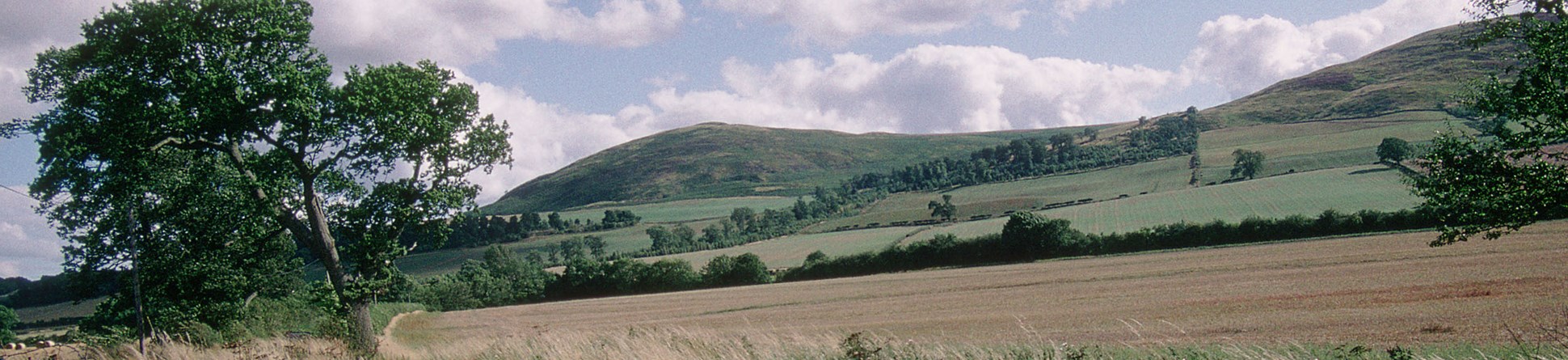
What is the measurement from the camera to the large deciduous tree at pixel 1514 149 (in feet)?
50.4

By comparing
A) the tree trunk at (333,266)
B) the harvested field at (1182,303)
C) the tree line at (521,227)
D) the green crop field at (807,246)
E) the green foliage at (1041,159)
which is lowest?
the harvested field at (1182,303)

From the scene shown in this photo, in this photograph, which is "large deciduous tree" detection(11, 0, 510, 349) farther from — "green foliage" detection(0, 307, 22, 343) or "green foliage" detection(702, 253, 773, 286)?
"green foliage" detection(702, 253, 773, 286)

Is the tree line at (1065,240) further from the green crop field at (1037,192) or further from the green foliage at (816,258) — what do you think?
the green crop field at (1037,192)

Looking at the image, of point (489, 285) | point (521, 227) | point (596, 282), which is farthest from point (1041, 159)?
point (489, 285)

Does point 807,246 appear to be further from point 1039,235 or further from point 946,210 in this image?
point 1039,235

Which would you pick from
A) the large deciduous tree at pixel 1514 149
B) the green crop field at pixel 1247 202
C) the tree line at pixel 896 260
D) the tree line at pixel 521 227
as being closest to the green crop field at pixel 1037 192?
the green crop field at pixel 1247 202

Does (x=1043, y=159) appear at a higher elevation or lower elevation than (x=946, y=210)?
higher

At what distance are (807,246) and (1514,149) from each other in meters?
94.7

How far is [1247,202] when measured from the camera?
8569 centimetres

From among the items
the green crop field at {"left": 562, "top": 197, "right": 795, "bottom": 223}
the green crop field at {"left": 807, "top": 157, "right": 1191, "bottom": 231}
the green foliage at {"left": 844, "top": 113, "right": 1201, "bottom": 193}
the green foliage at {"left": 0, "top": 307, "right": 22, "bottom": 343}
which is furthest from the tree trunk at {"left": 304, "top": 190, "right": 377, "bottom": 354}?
the green foliage at {"left": 844, "top": 113, "right": 1201, "bottom": 193}

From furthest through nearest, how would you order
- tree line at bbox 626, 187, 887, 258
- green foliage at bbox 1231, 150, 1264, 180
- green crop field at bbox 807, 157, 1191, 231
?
tree line at bbox 626, 187, 887, 258 < green crop field at bbox 807, 157, 1191, 231 < green foliage at bbox 1231, 150, 1264, 180

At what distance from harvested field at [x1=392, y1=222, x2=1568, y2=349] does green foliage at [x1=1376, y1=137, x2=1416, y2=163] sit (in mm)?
51228

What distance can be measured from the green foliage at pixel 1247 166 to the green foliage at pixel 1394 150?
1445 centimetres

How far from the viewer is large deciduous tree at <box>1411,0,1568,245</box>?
1537 centimetres
